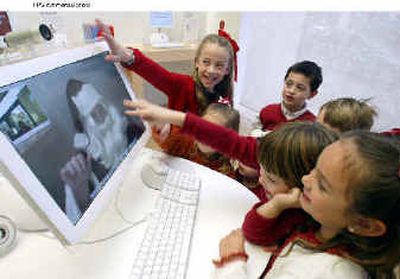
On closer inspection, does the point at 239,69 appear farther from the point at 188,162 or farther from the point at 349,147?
the point at 349,147

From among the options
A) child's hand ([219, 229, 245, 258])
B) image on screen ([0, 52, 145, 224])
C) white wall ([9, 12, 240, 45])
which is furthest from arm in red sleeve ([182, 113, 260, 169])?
white wall ([9, 12, 240, 45])

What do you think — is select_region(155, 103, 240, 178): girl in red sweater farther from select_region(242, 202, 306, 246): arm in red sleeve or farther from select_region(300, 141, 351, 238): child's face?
select_region(300, 141, 351, 238): child's face

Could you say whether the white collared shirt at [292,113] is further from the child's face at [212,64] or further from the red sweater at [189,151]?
the red sweater at [189,151]

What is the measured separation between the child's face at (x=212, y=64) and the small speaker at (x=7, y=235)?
42.9 inches

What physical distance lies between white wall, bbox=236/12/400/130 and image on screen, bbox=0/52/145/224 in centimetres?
147

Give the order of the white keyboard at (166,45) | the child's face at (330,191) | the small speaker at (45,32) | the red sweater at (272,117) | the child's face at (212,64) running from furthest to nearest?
the white keyboard at (166,45) < the red sweater at (272,117) < the child's face at (212,64) < the small speaker at (45,32) < the child's face at (330,191)

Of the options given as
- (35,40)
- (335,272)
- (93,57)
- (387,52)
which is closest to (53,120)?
(93,57)

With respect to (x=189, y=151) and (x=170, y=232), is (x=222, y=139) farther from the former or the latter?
(x=170, y=232)

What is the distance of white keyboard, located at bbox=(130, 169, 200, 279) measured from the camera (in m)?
0.67

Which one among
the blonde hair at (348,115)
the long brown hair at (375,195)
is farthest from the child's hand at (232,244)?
the blonde hair at (348,115)

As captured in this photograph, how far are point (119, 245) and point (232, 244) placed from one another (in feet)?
0.86

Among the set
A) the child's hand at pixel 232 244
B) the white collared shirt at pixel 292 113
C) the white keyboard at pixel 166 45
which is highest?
the child's hand at pixel 232 244

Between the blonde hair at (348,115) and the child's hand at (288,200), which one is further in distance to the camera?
the blonde hair at (348,115)

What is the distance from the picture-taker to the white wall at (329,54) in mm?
1711
